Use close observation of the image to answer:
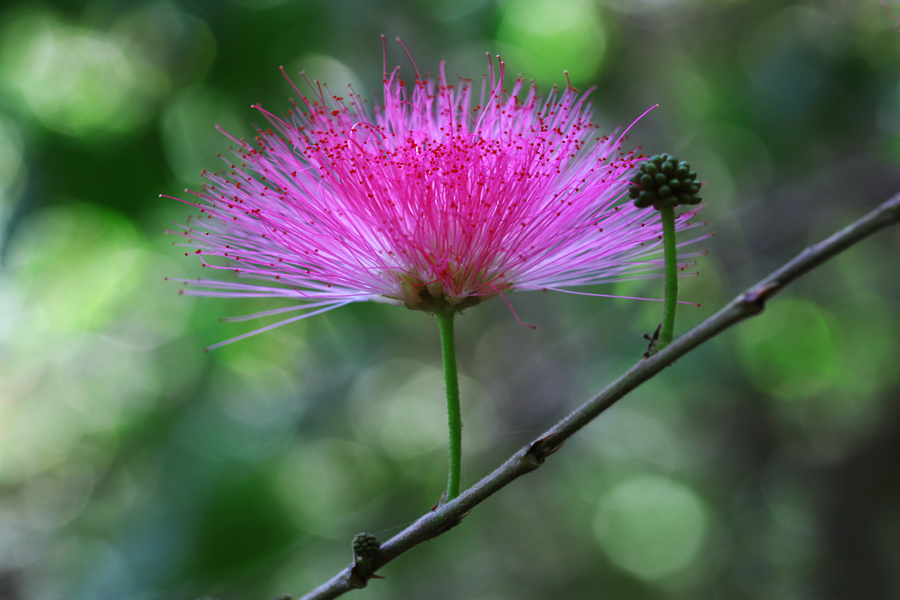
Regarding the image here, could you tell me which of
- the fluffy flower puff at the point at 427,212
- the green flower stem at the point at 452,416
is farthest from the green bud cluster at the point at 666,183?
the green flower stem at the point at 452,416

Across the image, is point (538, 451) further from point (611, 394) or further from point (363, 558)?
point (363, 558)

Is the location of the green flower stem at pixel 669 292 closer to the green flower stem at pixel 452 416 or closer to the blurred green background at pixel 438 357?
the green flower stem at pixel 452 416

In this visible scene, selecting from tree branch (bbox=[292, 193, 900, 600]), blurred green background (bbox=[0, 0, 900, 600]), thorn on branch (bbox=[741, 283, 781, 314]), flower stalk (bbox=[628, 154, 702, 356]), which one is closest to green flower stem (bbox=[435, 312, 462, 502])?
tree branch (bbox=[292, 193, 900, 600])

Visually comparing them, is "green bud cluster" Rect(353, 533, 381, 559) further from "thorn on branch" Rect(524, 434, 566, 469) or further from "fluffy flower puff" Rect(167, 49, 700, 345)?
"fluffy flower puff" Rect(167, 49, 700, 345)

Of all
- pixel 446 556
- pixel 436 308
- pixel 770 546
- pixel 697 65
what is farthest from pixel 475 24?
pixel 770 546

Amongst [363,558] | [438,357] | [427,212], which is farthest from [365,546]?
[438,357]
